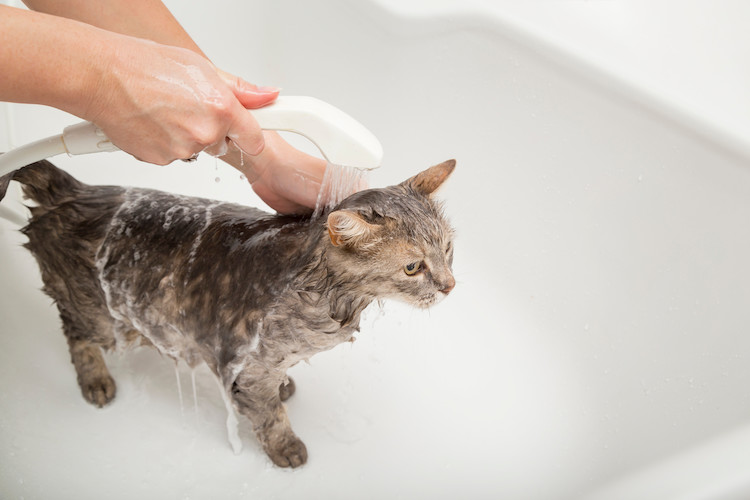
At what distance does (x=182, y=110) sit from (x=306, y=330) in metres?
0.43

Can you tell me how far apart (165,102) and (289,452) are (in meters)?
0.89

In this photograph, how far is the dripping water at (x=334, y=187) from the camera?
3.67 ft

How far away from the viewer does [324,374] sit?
1667 mm

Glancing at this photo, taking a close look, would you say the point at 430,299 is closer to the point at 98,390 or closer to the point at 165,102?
the point at 165,102

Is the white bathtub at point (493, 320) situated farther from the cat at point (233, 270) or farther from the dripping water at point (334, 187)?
the dripping water at point (334, 187)

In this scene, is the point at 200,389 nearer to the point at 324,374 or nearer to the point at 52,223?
the point at 324,374

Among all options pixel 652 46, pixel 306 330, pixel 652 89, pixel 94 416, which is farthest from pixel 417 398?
pixel 652 46

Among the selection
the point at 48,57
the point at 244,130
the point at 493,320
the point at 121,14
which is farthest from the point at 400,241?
the point at 493,320

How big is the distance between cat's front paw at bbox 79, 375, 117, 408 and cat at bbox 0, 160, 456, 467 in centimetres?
15

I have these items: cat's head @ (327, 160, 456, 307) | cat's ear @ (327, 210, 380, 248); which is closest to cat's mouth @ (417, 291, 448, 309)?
cat's head @ (327, 160, 456, 307)

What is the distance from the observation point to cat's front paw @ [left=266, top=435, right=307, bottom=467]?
57.3 inches

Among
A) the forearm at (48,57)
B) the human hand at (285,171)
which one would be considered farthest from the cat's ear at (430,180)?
the forearm at (48,57)

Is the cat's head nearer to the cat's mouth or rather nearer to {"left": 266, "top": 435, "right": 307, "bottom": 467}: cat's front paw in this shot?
the cat's mouth

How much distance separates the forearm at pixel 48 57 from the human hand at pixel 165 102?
0.02 meters
